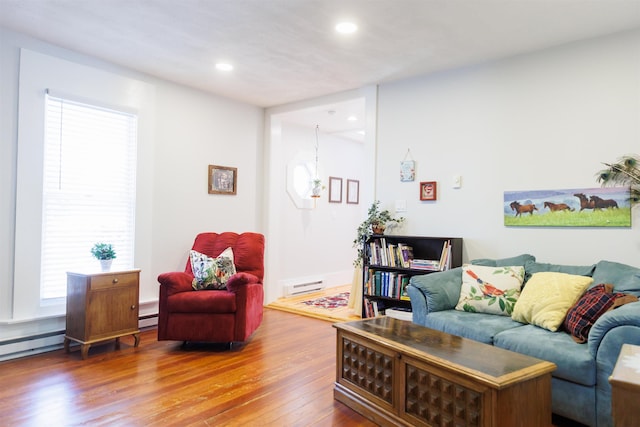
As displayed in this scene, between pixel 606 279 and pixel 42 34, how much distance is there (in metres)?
4.68

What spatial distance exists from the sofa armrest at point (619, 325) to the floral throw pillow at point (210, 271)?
9.26ft

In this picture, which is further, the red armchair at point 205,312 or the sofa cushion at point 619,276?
the red armchair at point 205,312

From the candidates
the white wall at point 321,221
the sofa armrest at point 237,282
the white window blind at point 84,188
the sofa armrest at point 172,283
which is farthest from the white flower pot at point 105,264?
the white wall at point 321,221

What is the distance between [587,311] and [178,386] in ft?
8.56

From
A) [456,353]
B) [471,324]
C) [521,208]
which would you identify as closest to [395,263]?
[521,208]

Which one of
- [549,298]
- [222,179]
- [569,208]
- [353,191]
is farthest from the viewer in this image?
[353,191]

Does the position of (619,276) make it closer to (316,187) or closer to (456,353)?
(456,353)

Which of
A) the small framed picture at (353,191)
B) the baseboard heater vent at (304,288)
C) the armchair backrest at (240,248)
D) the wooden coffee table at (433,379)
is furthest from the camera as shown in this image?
the small framed picture at (353,191)

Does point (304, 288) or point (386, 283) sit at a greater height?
point (386, 283)

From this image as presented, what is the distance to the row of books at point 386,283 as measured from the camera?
162 inches

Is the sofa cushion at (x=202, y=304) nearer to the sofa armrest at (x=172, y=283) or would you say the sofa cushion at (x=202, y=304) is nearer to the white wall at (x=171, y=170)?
the sofa armrest at (x=172, y=283)

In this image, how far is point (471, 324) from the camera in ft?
9.08

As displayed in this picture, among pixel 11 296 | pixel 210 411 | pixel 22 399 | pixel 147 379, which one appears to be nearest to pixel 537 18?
pixel 210 411

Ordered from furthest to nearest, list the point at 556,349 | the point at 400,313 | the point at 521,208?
the point at 400,313
the point at 521,208
the point at 556,349
